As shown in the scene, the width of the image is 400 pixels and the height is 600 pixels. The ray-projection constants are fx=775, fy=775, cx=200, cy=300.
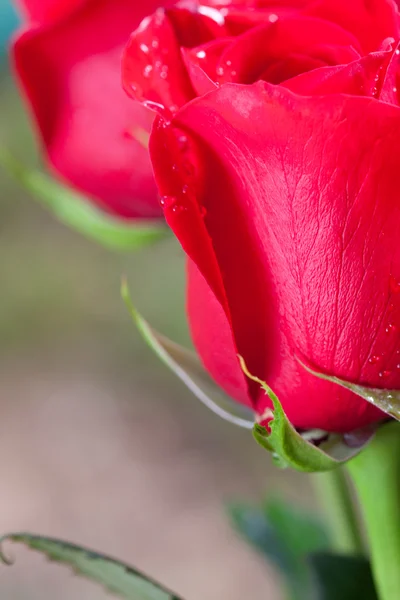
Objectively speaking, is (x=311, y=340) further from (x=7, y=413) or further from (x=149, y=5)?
(x=7, y=413)

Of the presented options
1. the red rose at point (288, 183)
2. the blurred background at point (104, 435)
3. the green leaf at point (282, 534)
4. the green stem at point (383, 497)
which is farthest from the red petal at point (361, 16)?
the blurred background at point (104, 435)

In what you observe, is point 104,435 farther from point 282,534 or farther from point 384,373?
point 384,373

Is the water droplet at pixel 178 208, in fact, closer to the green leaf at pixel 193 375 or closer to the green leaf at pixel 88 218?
the green leaf at pixel 193 375

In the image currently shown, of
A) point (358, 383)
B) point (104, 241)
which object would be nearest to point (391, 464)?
point (358, 383)

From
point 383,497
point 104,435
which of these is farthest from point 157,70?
point 104,435

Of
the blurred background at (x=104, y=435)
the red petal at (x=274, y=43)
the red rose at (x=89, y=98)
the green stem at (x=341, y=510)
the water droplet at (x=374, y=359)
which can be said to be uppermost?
the red petal at (x=274, y=43)

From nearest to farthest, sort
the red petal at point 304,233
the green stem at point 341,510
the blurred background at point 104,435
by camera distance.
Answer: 1. the red petal at point 304,233
2. the green stem at point 341,510
3. the blurred background at point 104,435

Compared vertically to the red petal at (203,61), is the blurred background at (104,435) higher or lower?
lower
